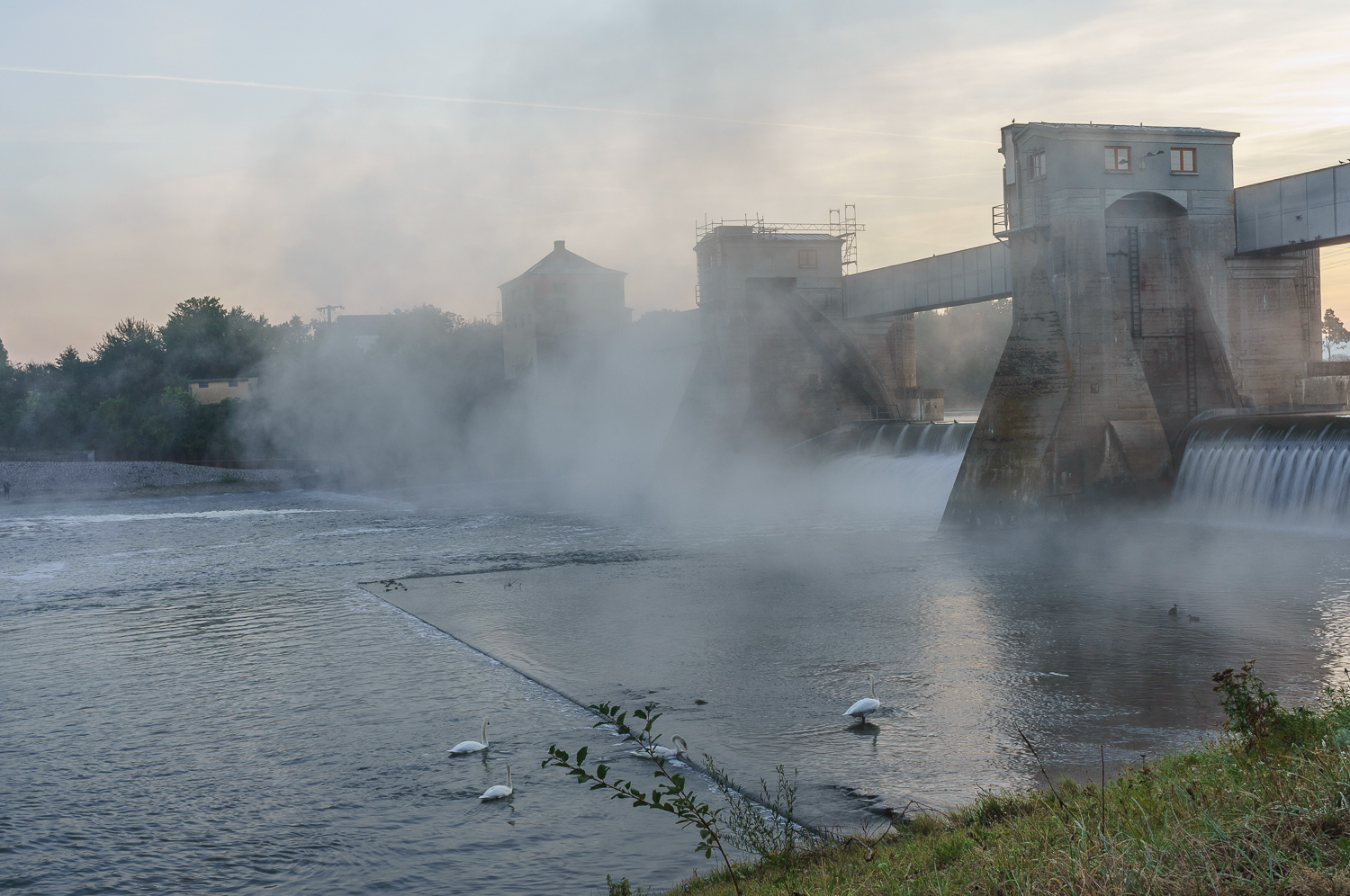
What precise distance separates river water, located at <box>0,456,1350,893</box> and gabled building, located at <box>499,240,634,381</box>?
1802 inches

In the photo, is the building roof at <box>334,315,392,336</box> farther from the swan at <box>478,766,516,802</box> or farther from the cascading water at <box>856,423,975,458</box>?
the swan at <box>478,766,516,802</box>

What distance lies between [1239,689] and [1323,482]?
1740 cm

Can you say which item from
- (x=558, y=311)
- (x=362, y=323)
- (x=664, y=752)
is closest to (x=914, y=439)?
(x=664, y=752)

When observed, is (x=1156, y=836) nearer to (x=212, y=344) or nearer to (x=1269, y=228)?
(x=1269, y=228)

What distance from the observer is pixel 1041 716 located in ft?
32.5

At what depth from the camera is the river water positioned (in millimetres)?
7531

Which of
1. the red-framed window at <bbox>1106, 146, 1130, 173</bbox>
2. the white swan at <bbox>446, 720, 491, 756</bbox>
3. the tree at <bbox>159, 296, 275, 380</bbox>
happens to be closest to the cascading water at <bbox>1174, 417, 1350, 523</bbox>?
the red-framed window at <bbox>1106, 146, 1130, 173</bbox>

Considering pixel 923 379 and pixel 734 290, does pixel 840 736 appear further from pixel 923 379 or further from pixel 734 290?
pixel 923 379

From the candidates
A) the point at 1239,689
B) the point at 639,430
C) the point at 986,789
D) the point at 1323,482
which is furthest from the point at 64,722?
the point at 639,430

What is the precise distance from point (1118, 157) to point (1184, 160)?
1.91m

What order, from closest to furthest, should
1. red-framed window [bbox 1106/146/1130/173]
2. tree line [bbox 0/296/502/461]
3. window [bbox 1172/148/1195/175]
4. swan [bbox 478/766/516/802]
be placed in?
swan [bbox 478/766/516/802] → red-framed window [bbox 1106/146/1130/173] → window [bbox 1172/148/1195/175] → tree line [bbox 0/296/502/461]

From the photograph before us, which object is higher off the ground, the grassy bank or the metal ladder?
the metal ladder

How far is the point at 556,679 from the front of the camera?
12.1m

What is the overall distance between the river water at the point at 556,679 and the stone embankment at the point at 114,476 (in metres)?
31.2
